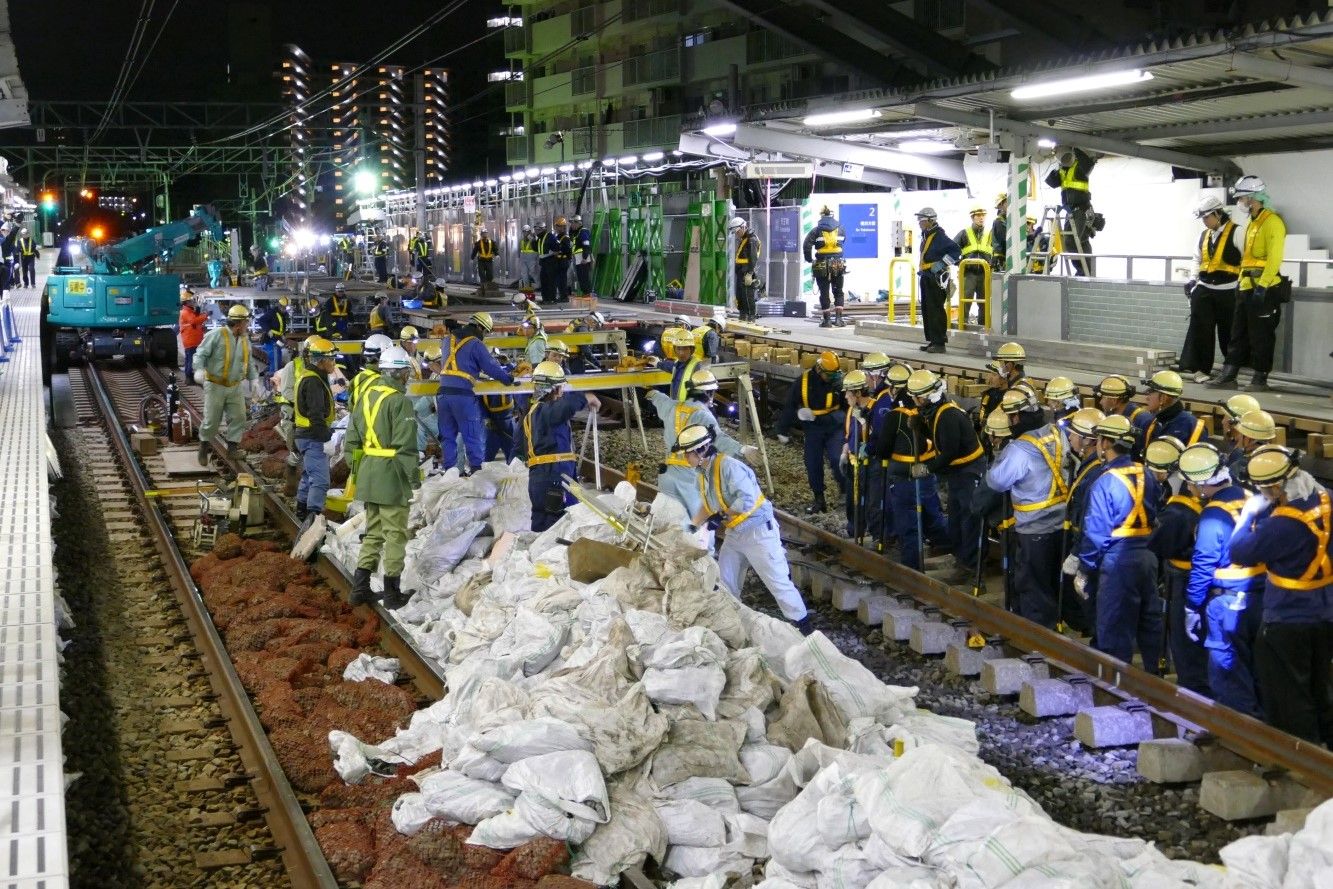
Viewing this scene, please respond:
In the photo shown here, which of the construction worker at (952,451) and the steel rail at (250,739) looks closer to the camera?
the steel rail at (250,739)

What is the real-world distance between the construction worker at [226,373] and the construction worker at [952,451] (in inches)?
367

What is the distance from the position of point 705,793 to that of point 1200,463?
358cm

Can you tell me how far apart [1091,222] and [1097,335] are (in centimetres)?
182

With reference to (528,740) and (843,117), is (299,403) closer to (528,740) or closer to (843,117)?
(528,740)

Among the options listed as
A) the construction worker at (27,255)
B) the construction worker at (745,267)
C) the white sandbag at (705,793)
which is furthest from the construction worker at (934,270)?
the construction worker at (27,255)

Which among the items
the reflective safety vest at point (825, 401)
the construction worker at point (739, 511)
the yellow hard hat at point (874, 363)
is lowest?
the construction worker at point (739, 511)

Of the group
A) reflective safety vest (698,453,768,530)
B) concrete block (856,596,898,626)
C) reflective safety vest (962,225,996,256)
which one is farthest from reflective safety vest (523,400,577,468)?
reflective safety vest (962,225,996,256)

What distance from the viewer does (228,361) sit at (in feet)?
56.5

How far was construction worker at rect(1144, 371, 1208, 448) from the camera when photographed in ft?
34.1

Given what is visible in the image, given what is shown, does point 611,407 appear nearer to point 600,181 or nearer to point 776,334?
point 776,334

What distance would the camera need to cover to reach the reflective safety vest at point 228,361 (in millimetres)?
17172

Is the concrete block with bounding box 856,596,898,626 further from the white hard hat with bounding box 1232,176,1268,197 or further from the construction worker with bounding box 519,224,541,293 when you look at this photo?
the construction worker with bounding box 519,224,541,293

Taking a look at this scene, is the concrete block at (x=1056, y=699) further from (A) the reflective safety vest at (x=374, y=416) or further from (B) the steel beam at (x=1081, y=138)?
(B) the steel beam at (x=1081, y=138)

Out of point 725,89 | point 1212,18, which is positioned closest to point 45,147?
point 725,89
